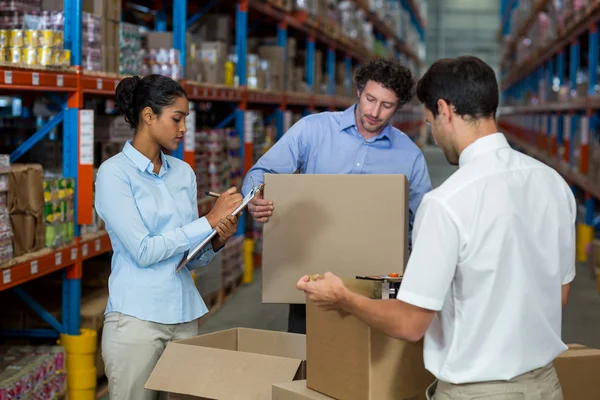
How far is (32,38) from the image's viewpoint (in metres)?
4.02

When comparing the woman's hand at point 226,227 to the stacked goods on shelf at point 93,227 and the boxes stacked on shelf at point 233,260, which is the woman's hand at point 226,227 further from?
the boxes stacked on shelf at point 233,260

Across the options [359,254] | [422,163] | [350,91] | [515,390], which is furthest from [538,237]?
[350,91]

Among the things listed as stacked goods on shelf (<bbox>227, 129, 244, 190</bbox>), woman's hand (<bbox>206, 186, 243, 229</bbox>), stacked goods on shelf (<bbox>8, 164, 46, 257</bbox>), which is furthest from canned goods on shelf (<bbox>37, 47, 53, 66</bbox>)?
stacked goods on shelf (<bbox>227, 129, 244, 190</bbox>)

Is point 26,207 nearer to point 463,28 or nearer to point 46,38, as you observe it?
point 46,38

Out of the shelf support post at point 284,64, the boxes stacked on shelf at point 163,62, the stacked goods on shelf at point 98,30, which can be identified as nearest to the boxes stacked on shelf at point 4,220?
the stacked goods on shelf at point 98,30

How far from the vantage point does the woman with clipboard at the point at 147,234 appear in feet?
8.84

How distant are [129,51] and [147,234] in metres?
2.77

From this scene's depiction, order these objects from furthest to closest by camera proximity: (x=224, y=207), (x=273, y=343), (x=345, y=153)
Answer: (x=345, y=153)
(x=273, y=343)
(x=224, y=207)

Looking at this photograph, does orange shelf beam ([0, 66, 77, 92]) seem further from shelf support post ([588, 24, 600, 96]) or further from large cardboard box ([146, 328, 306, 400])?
shelf support post ([588, 24, 600, 96])

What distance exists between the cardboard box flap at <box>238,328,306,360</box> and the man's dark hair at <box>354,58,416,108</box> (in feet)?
3.66

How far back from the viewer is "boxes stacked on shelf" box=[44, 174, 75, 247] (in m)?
4.18

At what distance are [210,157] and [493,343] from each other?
5181 mm

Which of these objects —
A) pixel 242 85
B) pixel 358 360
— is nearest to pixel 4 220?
pixel 358 360

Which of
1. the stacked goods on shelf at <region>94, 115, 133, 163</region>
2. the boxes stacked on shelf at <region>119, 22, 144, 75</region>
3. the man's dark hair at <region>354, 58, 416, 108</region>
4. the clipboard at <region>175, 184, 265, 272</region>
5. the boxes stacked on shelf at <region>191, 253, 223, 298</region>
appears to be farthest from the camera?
the boxes stacked on shelf at <region>191, 253, 223, 298</region>
